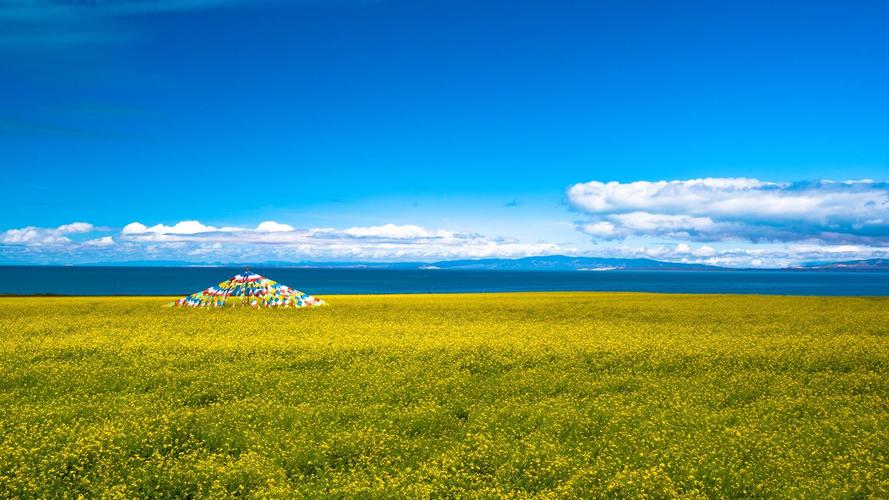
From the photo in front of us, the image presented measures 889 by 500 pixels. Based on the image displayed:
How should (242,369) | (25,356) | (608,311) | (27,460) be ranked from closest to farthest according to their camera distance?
1. (27,460)
2. (242,369)
3. (25,356)
4. (608,311)

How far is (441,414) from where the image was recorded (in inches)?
480

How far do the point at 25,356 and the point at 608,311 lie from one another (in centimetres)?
3181

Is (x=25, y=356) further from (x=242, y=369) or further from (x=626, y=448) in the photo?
(x=626, y=448)

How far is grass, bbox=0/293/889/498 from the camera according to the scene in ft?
29.6

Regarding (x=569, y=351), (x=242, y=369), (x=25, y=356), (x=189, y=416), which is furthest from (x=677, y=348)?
(x=25, y=356)

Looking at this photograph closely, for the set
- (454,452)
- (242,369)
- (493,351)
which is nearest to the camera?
(454,452)

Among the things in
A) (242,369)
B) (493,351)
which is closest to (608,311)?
(493,351)

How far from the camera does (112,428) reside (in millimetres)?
10969

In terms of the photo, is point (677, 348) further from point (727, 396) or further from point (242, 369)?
point (242, 369)

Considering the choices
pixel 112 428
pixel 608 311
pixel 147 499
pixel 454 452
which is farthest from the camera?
pixel 608 311

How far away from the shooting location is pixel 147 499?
27.8 feet

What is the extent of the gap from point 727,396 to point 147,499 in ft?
41.7

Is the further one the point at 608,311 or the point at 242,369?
the point at 608,311

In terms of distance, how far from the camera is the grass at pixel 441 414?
9031mm
